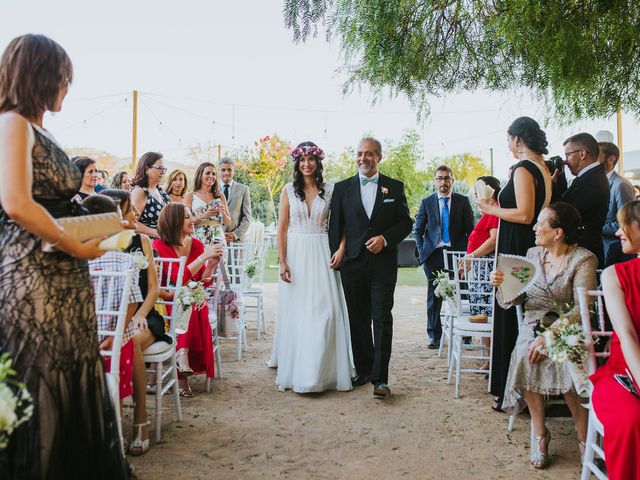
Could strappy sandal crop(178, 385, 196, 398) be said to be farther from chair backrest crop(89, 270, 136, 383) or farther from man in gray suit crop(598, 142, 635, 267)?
man in gray suit crop(598, 142, 635, 267)

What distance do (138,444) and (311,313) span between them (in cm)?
177

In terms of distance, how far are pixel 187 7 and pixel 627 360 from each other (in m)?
6.07

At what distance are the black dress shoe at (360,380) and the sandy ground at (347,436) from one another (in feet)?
0.23

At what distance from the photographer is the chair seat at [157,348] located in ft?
10.9

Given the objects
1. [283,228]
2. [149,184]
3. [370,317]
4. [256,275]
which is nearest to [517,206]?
[370,317]

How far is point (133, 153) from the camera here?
1419 cm

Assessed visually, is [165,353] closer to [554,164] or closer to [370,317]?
[370,317]

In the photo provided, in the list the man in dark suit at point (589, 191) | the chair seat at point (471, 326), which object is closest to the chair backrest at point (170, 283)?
the chair seat at point (471, 326)

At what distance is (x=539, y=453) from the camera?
9.88 feet

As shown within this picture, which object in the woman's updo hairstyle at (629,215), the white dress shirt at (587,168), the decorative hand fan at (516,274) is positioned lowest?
the decorative hand fan at (516,274)

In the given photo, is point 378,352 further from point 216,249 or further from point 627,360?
point 627,360

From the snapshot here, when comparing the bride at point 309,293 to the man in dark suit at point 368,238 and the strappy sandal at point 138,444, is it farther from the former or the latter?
the strappy sandal at point 138,444

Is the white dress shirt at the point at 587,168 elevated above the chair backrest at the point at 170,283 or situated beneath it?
elevated above

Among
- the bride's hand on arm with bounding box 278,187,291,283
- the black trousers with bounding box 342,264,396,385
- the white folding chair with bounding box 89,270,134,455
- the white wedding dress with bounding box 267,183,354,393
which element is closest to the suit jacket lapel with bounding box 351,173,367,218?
the white wedding dress with bounding box 267,183,354,393
